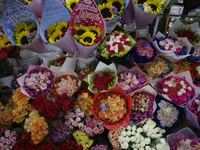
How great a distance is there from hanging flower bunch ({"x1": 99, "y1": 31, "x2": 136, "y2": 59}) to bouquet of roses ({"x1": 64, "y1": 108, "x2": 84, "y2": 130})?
72 centimetres

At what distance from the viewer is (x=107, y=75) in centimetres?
171

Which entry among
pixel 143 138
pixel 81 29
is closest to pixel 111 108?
pixel 143 138

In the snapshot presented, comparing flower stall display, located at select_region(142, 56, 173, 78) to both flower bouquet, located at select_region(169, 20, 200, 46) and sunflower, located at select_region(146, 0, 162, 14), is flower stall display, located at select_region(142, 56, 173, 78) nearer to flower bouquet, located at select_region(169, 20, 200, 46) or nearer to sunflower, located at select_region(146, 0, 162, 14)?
flower bouquet, located at select_region(169, 20, 200, 46)

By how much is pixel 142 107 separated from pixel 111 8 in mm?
1303

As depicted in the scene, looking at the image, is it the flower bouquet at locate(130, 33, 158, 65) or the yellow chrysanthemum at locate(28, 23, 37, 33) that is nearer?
the flower bouquet at locate(130, 33, 158, 65)

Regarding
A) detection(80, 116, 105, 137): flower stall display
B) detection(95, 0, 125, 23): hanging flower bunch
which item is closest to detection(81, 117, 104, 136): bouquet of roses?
detection(80, 116, 105, 137): flower stall display

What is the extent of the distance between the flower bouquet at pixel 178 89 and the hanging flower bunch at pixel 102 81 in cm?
62

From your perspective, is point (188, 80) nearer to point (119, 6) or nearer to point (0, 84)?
point (119, 6)

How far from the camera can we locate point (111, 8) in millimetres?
1816

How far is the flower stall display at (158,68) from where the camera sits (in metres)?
1.87

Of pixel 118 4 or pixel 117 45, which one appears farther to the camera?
pixel 118 4

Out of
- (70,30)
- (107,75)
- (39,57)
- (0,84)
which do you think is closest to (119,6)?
(70,30)

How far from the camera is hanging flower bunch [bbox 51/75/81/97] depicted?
66.5 inches

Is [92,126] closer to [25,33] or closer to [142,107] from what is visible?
[142,107]
